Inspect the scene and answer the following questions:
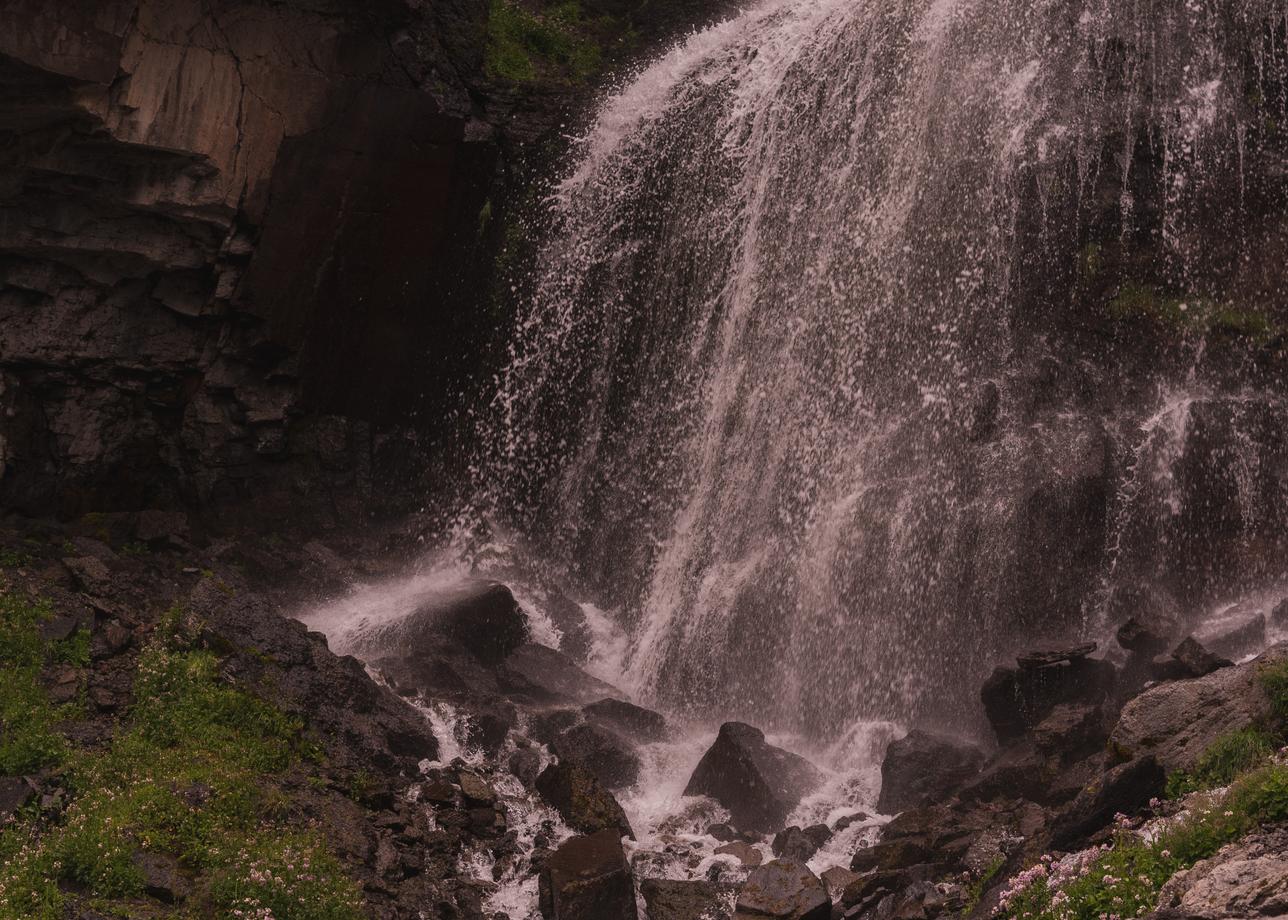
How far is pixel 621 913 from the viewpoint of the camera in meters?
11.6

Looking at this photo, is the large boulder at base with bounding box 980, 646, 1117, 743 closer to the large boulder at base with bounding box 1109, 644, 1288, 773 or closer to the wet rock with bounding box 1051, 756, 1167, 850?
the large boulder at base with bounding box 1109, 644, 1288, 773

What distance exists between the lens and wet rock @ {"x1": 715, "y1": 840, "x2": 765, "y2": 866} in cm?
1271

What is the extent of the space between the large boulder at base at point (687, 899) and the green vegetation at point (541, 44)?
1652 centimetres

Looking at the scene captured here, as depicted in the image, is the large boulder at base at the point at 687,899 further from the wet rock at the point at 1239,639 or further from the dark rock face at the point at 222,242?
the dark rock face at the point at 222,242

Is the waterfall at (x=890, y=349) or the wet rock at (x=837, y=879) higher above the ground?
the waterfall at (x=890, y=349)

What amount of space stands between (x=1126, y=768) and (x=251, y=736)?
8.42 m

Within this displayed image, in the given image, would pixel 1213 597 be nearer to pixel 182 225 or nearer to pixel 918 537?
pixel 918 537

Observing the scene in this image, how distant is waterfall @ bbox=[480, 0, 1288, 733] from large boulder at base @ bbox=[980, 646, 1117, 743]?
1417mm

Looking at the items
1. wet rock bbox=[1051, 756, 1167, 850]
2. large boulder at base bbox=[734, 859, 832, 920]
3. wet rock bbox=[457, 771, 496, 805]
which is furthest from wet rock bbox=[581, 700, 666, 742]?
wet rock bbox=[1051, 756, 1167, 850]

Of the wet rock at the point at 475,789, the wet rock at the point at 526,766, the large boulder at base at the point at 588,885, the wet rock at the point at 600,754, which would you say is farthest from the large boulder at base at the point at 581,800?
the large boulder at base at the point at 588,885

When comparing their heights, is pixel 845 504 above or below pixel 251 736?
above

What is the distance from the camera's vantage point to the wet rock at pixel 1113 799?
377 inches

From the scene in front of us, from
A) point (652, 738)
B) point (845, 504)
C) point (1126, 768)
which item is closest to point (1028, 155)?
point (845, 504)

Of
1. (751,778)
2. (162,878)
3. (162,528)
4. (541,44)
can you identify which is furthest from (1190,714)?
(541,44)
